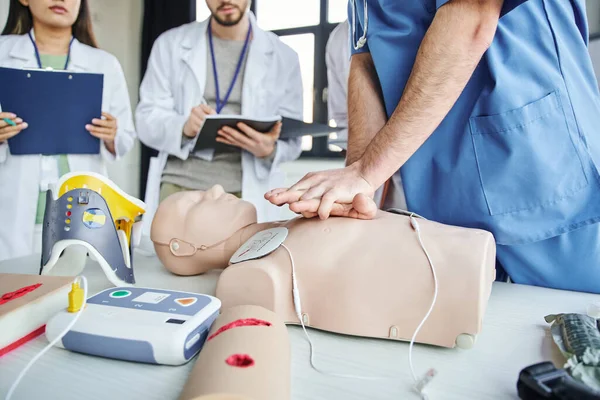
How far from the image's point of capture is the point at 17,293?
530 millimetres

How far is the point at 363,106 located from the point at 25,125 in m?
1.25

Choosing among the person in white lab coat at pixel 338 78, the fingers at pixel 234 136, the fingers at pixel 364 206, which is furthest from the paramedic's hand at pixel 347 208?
the person in white lab coat at pixel 338 78

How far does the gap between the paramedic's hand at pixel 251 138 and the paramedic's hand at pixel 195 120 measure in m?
0.14

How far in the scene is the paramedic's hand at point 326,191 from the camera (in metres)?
0.65

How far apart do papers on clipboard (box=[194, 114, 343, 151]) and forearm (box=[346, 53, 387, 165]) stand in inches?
26.8

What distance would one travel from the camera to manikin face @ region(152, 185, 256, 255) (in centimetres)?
75

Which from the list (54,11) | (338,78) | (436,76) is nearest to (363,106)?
(436,76)

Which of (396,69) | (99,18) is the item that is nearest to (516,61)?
(396,69)

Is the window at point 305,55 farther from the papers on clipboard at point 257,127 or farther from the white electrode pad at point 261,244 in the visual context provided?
the white electrode pad at point 261,244

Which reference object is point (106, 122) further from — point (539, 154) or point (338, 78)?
point (539, 154)

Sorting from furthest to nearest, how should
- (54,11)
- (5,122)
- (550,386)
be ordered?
(54,11) < (5,122) < (550,386)

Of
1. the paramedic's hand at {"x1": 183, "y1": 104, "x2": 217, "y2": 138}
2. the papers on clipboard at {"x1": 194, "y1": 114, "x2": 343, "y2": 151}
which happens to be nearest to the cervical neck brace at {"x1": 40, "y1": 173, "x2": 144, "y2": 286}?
the papers on clipboard at {"x1": 194, "y1": 114, "x2": 343, "y2": 151}

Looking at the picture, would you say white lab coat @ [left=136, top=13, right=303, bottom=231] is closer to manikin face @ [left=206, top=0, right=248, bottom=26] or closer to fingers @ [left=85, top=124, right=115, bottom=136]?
manikin face @ [left=206, top=0, right=248, bottom=26]

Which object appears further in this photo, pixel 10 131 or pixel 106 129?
pixel 106 129
